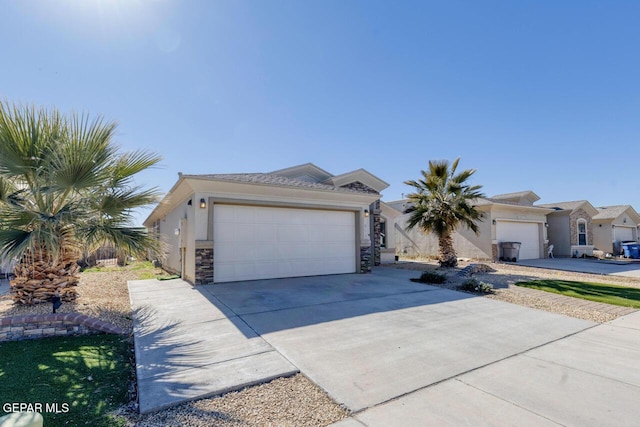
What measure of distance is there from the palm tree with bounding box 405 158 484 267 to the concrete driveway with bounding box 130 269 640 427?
771 centimetres

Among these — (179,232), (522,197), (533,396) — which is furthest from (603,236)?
(179,232)

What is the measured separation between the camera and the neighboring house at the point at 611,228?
2559 centimetres

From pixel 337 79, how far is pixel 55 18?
8386mm

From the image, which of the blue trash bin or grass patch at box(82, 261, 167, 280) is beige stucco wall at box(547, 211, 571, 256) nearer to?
the blue trash bin

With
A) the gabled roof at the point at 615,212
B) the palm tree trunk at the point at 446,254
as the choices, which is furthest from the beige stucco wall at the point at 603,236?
the palm tree trunk at the point at 446,254

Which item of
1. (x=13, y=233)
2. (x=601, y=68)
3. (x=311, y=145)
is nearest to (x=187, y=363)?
(x=13, y=233)

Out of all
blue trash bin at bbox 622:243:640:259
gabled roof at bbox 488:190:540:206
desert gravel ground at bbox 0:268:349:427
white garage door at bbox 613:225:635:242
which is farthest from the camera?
white garage door at bbox 613:225:635:242

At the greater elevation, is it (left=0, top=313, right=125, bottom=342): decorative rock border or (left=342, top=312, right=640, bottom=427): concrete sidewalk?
(left=0, top=313, right=125, bottom=342): decorative rock border

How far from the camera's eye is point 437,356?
14.0 ft

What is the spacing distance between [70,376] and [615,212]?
3613 cm

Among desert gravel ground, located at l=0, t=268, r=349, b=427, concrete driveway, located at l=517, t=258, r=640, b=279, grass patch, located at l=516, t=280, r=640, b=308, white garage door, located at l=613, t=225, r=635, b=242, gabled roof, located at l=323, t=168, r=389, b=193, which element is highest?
gabled roof, located at l=323, t=168, r=389, b=193

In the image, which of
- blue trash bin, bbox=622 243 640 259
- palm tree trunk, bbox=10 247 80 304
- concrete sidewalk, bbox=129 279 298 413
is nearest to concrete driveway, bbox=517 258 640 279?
blue trash bin, bbox=622 243 640 259

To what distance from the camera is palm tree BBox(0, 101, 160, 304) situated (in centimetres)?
568

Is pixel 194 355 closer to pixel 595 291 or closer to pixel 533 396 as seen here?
pixel 533 396
